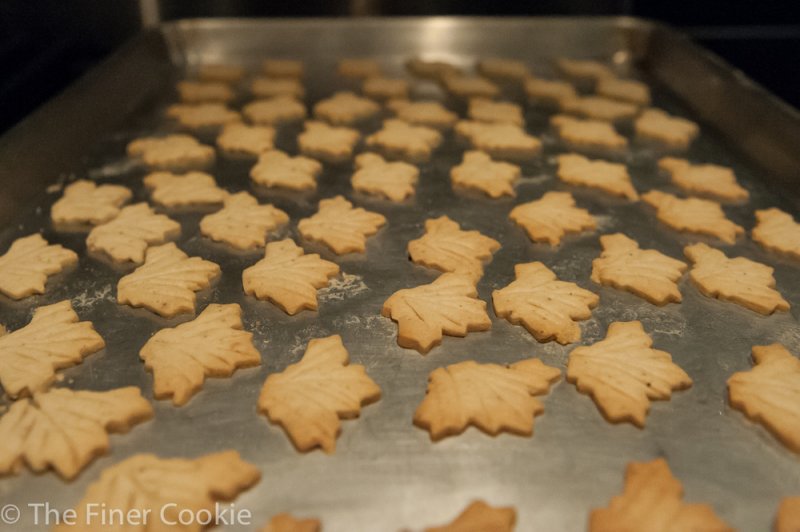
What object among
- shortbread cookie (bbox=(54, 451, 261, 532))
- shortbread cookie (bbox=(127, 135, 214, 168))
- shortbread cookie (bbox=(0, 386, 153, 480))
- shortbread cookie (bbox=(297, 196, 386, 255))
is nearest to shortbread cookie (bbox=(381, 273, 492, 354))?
shortbread cookie (bbox=(297, 196, 386, 255))

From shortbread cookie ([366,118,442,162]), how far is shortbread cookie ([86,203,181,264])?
0.83 metres

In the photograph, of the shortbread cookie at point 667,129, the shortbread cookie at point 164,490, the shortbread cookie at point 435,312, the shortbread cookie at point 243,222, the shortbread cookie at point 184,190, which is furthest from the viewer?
the shortbread cookie at point 667,129

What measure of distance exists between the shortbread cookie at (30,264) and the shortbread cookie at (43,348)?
0.12 metres

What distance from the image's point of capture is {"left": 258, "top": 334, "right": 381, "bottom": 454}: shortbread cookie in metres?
1.33

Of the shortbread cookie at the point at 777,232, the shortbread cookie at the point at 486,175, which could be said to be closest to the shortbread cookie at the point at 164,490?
the shortbread cookie at the point at 486,175

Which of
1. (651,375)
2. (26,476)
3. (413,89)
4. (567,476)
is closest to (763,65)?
(413,89)

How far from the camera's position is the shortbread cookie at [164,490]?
3.84 feet

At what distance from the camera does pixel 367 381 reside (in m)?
1.45

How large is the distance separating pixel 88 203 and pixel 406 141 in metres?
1.09

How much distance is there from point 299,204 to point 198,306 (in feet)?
1.87

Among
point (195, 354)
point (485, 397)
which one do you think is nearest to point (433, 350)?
point (485, 397)

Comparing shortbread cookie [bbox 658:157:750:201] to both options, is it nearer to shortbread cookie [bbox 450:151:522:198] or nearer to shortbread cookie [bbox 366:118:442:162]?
shortbread cookie [bbox 450:151:522:198]

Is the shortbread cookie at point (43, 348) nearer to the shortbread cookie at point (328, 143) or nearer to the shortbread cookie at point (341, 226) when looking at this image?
the shortbread cookie at point (341, 226)

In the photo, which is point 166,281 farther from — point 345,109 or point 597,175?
point 597,175
